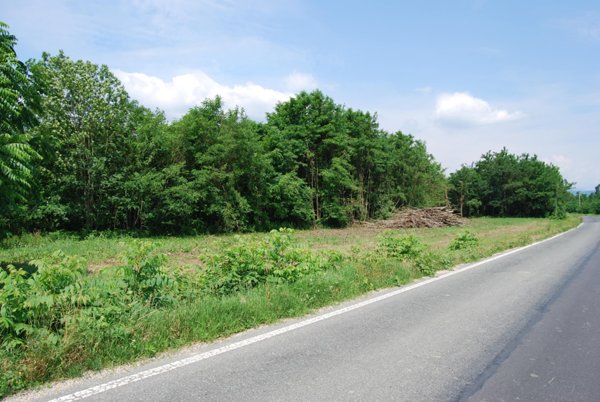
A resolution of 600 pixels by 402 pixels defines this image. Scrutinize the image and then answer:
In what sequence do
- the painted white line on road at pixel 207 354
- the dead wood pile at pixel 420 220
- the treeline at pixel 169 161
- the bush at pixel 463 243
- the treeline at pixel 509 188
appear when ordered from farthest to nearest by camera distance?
the treeline at pixel 509 188
the dead wood pile at pixel 420 220
the bush at pixel 463 243
the treeline at pixel 169 161
the painted white line on road at pixel 207 354

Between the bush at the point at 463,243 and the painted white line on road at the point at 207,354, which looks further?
the bush at the point at 463,243

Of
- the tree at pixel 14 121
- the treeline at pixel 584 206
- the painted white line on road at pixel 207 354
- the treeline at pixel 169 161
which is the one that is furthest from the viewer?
the treeline at pixel 584 206

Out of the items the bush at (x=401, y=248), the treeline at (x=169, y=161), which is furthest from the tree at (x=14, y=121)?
the bush at (x=401, y=248)

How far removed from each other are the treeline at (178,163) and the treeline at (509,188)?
38.3 metres

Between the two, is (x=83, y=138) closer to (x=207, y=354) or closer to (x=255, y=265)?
(x=255, y=265)

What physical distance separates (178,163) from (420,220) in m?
21.5

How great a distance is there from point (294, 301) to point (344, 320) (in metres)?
0.90

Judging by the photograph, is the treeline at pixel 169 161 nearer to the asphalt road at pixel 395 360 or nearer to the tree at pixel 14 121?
the tree at pixel 14 121

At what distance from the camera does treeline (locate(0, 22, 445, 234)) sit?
18953 millimetres

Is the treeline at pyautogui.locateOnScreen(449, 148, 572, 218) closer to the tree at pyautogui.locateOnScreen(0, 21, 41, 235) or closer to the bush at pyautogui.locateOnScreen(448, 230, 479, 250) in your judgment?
the bush at pyautogui.locateOnScreen(448, 230, 479, 250)

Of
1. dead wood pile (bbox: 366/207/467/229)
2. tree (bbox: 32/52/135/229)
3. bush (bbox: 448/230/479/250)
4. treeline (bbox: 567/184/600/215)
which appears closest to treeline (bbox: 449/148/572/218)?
dead wood pile (bbox: 366/207/467/229)

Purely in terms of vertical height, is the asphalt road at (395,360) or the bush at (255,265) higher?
the bush at (255,265)

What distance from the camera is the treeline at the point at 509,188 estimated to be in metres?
64.8

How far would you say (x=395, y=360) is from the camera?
172 inches
